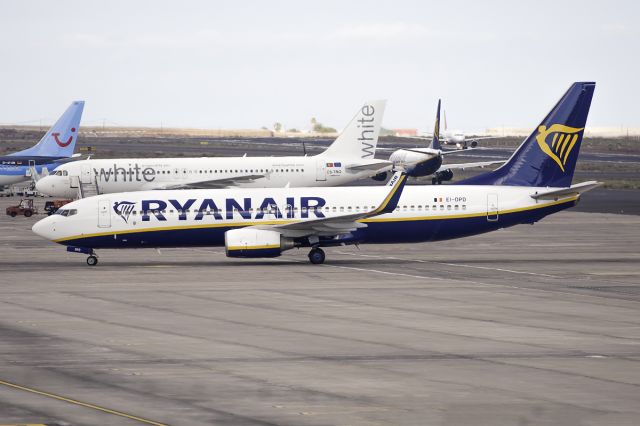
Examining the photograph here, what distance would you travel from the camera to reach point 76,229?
169 feet

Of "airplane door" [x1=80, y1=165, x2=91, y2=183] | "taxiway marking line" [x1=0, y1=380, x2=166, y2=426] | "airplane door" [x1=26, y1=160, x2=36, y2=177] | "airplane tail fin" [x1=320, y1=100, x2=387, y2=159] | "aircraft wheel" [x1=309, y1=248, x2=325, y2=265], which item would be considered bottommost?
"taxiway marking line" [x1=0, y1=380, x2=166, y2=426]

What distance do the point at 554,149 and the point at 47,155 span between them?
211 feet

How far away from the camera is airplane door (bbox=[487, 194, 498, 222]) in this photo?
52406 millimetres

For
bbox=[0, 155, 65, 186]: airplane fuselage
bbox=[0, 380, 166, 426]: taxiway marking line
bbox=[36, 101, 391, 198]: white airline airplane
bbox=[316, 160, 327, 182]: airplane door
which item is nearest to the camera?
bbox=[0, 380, 166, 426]: taxiway marking line

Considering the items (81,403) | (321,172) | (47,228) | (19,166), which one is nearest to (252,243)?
(47,228)

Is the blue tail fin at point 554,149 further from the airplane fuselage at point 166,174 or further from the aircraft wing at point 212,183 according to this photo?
the airplane fuselage at point 166,174

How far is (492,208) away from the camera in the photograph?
52406mm

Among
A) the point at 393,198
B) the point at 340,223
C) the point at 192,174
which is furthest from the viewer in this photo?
the point at 192,174

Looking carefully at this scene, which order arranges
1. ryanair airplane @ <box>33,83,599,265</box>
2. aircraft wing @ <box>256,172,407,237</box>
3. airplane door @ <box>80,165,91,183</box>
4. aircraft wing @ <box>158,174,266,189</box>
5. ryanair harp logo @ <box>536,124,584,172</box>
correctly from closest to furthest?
aircraft wing @ <box>256,172,407,237</box> → ryanair airplane @ <box>33,83,599,265</box> → ryanair harp logo @ <box>536,124,584,172</box> → aircraft wing @ <box>158,174,266,189</box> → airplane door @ <box>80,165,91,183</box>

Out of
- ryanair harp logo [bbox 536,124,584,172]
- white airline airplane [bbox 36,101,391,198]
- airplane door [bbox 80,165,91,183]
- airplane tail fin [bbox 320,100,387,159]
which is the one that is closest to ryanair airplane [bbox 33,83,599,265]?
ryanair harp logo [bbox 536,124,584,172]

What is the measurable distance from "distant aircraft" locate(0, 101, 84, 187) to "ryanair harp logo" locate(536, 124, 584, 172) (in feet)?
203

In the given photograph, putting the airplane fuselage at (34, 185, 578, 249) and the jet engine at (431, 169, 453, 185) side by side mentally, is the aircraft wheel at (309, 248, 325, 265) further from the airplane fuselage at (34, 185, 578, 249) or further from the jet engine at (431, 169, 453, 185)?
the jet engine at (431, 169, 453, 185)

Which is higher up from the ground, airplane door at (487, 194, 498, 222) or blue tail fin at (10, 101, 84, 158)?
blue tail fin at (10, 101, 84, 158)

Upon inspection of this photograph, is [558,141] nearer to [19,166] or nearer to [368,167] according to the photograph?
[368,167]
